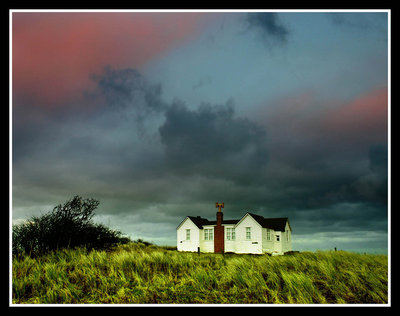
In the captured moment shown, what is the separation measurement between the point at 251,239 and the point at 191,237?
6535 mm

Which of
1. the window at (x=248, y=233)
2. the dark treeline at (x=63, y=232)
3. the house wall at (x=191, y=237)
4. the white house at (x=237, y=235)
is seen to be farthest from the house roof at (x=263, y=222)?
the dark treeline at (x=63, y=232)

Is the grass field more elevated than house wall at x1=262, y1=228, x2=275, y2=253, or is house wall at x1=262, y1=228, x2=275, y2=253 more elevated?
the grass field

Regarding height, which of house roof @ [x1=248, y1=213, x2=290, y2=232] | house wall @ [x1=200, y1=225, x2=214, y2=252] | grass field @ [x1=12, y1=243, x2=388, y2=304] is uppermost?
house roof @ [x1=248, y1=213, x2=290, y2=232]

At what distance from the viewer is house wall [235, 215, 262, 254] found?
3098 cm

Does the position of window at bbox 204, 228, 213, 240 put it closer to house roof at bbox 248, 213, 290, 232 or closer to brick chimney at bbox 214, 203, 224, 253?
brick chimney at bbox 214, 203, 224, 253

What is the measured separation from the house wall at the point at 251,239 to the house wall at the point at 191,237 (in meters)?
4.48

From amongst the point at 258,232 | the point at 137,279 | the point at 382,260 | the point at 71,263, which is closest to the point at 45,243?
the point at 71,263

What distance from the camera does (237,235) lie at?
31984 millimetres

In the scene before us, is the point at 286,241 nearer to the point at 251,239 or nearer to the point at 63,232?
the point at 251,239

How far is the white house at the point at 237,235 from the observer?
31.3 m

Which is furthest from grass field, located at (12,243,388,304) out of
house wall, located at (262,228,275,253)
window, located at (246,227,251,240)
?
window, located at (246,227,251,240)

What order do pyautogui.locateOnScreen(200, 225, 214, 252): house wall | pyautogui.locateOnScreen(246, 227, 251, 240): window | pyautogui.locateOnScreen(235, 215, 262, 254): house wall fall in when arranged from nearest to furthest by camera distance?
pyautogui.locateOnScreen(235, 215, 262, 254): house wall, pyautogui.locateOnScreen(246, 227, 251, 240): window, pyautogui.locateOnScreen(200, 225, 214, 252): house wall

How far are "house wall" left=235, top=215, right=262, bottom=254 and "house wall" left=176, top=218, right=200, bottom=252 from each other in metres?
4.48

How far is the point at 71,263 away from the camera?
1363 centimetres
